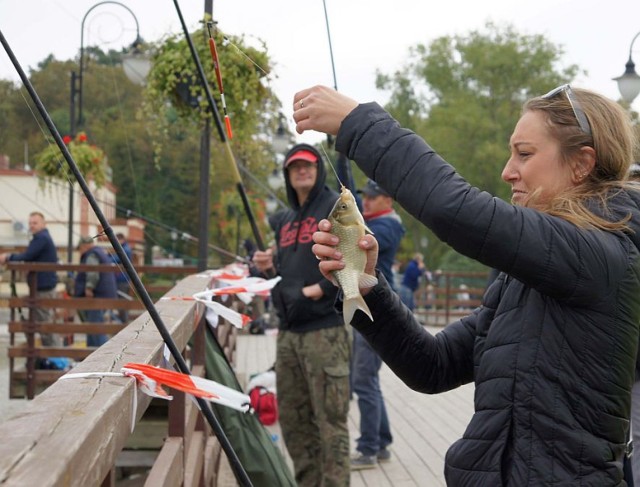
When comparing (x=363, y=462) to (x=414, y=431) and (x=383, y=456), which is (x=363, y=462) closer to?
(x=383, y=456)

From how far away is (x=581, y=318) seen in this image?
1944 mm

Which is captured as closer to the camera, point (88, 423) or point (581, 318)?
point (88, 423)

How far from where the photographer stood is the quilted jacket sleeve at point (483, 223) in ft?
6.01

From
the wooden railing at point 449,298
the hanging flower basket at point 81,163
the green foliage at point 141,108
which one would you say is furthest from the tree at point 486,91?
the hanging flower basket at point 81,163

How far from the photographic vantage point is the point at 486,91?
4428cm

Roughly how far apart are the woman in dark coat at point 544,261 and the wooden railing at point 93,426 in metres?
0.59

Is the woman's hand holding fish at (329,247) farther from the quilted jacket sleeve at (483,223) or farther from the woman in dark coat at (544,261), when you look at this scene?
the quilted jacket sleeve at (483,223)

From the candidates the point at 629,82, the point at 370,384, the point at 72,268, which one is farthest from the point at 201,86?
the point at 629,82

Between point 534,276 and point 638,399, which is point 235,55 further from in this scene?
point 534,276

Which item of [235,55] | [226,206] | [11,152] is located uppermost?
[235,55]

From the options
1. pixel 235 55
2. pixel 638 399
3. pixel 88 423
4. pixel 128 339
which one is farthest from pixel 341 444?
pixel 88 423

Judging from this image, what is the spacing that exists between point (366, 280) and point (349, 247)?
0.13 m

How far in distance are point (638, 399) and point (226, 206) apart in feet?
96.7

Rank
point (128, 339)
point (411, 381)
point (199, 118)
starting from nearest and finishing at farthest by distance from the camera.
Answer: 1. point (411, 381)
2. point (128, 339)
3. point (199, 118)
